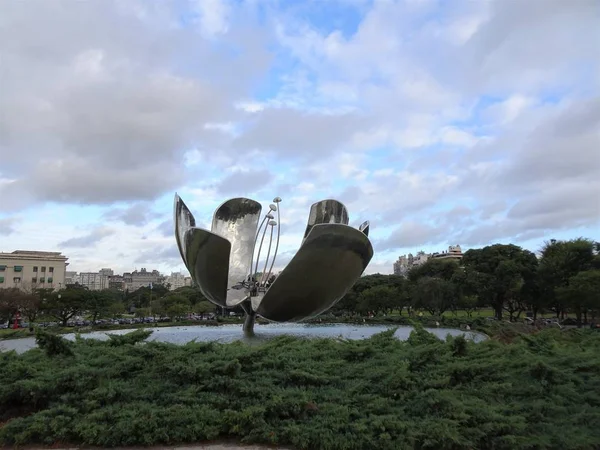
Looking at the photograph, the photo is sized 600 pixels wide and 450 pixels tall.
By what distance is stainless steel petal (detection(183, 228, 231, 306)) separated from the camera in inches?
408

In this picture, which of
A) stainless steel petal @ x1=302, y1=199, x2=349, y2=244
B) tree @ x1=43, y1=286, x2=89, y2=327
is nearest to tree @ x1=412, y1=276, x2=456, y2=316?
tree @ x1=43, y1=286, x2=89, y2=327

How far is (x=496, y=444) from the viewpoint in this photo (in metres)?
4.95

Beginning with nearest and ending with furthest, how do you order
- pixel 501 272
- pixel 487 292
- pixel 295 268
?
pixel 295 268
pixel 501 272
pixel 487 292

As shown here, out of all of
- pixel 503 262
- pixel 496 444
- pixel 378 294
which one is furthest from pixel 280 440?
pixel 378 294

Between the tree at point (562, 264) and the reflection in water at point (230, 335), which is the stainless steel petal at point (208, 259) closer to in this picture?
the reflection in water at point (230, 335)

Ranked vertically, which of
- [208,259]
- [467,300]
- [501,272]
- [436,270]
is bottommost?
[467,300]

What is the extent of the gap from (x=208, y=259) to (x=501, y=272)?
34605 millimetres

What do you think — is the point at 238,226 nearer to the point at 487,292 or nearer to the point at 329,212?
the point at 329,212

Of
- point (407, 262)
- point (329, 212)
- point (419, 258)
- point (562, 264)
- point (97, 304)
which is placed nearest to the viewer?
point (329, 212)

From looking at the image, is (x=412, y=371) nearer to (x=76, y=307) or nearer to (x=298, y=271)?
(x=298, y=271)

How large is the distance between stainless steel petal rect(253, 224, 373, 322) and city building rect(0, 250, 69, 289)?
74861 millimetres

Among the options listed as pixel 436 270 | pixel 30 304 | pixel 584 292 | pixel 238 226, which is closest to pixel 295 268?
pixel 238 226

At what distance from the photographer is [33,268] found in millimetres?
78375

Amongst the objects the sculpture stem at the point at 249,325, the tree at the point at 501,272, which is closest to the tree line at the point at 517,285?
the tree at the point at 501,272
